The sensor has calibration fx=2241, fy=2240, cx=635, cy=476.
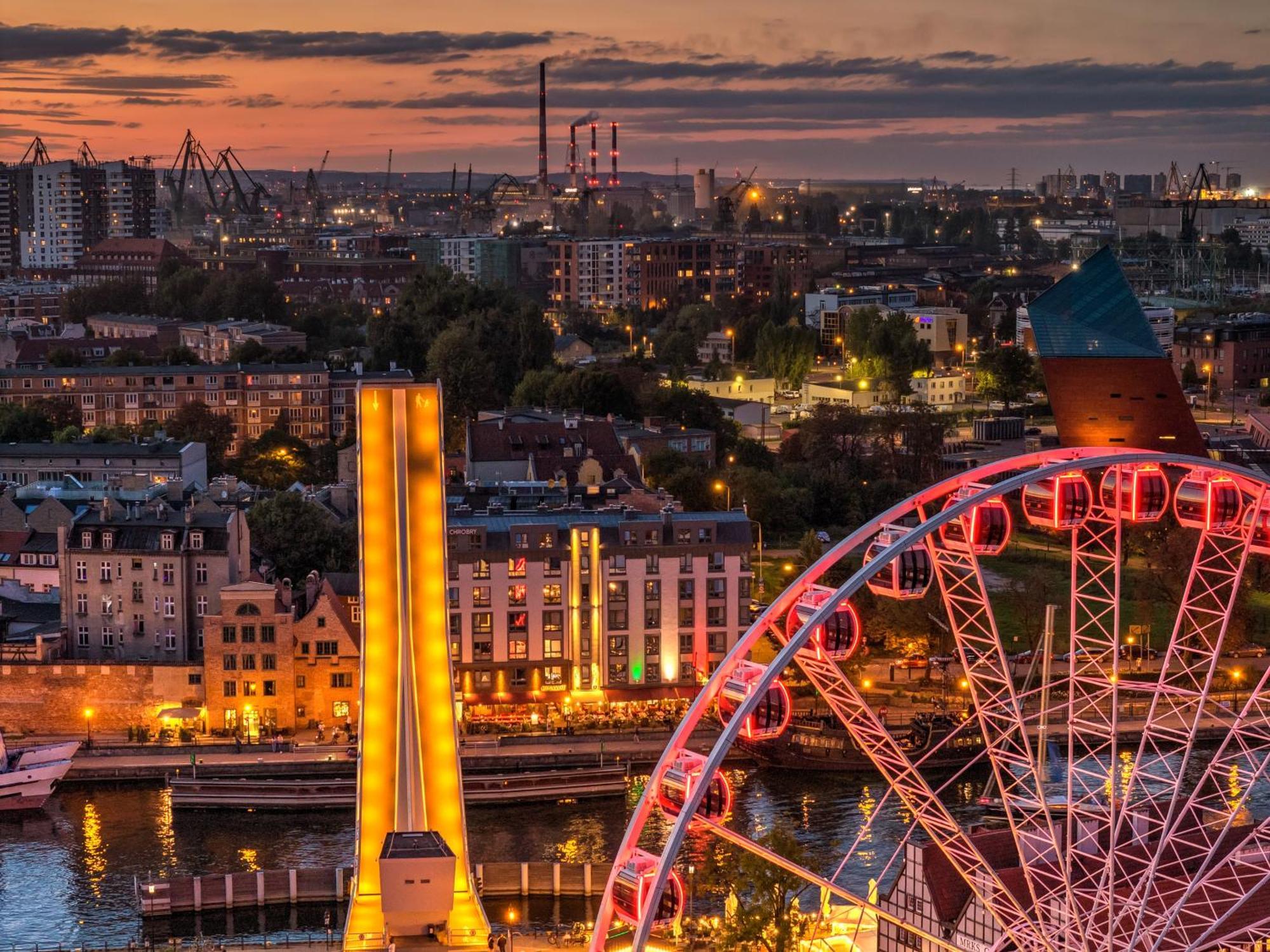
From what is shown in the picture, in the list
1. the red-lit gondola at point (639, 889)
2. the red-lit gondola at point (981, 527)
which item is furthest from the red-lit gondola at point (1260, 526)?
the red-lit gondola at point (639, 889)

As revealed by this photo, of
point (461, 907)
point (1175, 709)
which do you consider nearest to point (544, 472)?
point (461, 907)

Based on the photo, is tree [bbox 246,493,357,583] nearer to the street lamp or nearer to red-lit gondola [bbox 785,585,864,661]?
the street lamp

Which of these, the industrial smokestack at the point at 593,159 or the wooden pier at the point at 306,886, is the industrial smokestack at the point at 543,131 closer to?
the industrial smokestack at the point at 593,159

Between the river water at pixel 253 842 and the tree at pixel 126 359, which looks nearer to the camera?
the river water at pixel 253 842

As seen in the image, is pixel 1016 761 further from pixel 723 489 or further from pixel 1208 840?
pixel 723 489

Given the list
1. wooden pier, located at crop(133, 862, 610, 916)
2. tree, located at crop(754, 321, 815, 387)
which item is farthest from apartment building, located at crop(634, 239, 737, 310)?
wooden pier, located at crop(133, 862, 610, 916)

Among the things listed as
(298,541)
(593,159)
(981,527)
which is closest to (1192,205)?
(593,159)

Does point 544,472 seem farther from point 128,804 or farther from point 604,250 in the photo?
point 604,250

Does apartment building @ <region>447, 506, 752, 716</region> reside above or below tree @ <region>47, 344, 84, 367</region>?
below
